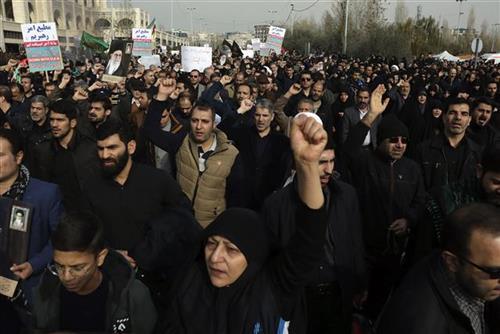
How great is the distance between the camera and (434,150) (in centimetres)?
414

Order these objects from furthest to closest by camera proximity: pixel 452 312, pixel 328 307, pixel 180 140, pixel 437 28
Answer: pixel 437 28, pixel 180 140, pixel 328 307, pixel 452 312

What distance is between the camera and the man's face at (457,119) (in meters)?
4.15

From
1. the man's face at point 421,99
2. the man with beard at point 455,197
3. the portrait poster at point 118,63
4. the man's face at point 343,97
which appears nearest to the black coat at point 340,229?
the man with beard at point 455,197

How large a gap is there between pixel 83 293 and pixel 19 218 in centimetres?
76

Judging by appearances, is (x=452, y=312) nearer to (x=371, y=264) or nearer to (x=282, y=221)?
(x=282, y=221)

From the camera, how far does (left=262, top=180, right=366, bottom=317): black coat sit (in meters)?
2.80

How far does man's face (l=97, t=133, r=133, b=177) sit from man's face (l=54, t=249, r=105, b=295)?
1.08 m

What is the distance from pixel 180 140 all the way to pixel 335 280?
2316 mm

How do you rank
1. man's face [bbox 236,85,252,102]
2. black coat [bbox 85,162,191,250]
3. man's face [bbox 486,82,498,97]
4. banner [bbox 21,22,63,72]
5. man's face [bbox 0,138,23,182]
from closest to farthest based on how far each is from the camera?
man's face [bbox 0,138,23,182] → black coat [bbox 85,162,191,250] → man's face [bbox 236,85,252,102] → banner [bbox 21,22,63,72] → man's face [bbox 486,82,498,97]

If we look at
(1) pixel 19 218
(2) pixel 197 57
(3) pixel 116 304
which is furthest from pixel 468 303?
(2) pixel 197 57

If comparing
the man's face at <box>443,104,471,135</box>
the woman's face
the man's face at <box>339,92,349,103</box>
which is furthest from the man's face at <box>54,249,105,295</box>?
the man's face at <box>339,92,349,103</box>

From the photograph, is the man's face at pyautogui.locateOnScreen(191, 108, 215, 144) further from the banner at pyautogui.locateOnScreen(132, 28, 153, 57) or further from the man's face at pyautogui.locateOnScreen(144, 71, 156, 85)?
the banner at pyautogui.locateOnScreen(132, 28, 153, 57)

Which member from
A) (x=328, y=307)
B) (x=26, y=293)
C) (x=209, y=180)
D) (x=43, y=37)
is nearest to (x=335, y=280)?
(x=328, y=307)

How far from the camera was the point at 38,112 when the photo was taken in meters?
5.32
